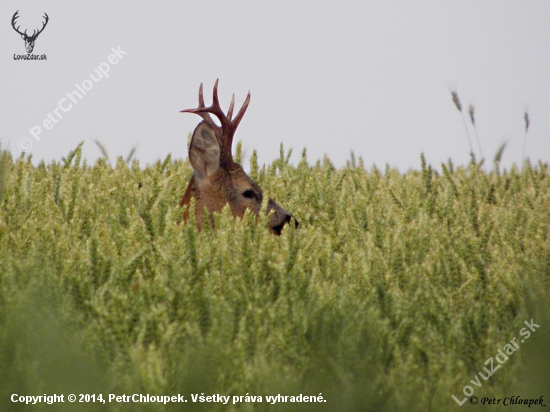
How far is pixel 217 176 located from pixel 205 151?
24cm

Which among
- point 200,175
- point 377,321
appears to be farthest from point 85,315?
point 200,175

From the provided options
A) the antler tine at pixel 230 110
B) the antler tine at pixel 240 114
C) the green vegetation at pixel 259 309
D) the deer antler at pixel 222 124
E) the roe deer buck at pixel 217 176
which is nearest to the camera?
the green vegetation at pixel 259 309

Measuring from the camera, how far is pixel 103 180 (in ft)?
19.9

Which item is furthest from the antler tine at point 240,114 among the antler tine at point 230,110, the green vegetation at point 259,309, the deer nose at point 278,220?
the green vegetation at point 259,309

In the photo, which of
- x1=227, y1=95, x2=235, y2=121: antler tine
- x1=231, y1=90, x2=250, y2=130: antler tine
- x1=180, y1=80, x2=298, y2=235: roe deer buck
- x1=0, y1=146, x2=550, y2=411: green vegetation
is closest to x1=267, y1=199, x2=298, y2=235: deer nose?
x1=180, y1=80, x2=298, y2=235: roe deer buck

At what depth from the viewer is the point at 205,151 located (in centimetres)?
538

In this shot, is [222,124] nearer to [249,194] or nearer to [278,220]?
[249,194]

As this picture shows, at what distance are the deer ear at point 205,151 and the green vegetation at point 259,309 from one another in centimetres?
63

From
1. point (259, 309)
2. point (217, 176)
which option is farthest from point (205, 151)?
point (259, 309)

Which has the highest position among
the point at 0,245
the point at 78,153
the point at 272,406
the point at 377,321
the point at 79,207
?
the point at 78,153

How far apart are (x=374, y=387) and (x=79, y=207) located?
3.60m

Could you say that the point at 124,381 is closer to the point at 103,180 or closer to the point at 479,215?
the point at 479,215

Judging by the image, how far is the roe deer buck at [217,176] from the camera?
5.27 m

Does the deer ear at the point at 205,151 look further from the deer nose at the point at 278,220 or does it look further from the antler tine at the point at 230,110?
the deer nose at the point at 278,220
